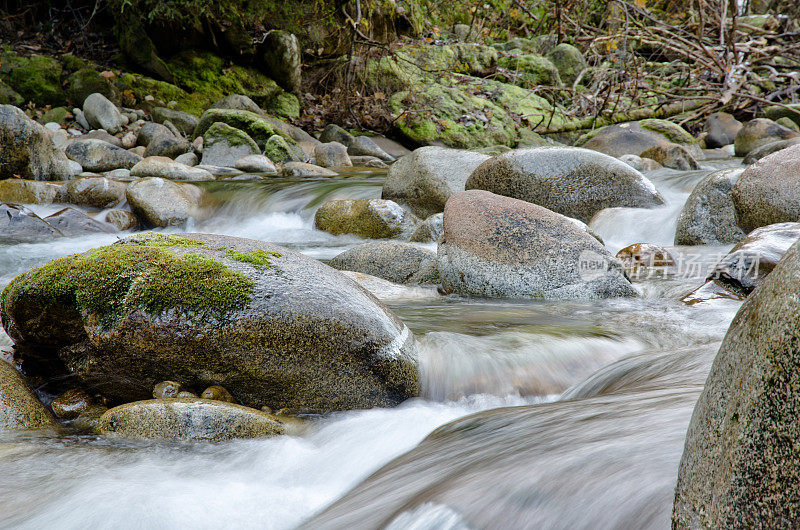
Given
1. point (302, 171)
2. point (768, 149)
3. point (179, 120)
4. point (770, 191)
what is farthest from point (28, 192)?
point (768, 149)

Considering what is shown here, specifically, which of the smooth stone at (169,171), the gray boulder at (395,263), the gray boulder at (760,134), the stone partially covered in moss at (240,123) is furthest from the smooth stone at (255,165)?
the gray boulder at (760,134)

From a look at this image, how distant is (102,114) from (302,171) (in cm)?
475

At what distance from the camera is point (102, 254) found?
281 cm

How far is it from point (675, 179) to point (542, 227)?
474 cm

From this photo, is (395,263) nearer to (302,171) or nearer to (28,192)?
(28,192)

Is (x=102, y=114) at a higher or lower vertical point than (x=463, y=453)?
higher

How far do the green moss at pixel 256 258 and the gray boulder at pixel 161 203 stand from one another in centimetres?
575

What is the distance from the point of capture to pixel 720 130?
1410cm

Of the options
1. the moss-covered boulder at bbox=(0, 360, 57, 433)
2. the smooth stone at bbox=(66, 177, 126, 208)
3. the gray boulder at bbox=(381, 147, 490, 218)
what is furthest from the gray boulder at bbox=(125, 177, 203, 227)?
the moss-covered boulder at bbox=(0, 360, 57, 433)

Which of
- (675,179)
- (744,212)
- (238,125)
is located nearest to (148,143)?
(238,125)

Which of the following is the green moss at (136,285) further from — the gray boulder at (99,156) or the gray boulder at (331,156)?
the gray boulder at (331,156)

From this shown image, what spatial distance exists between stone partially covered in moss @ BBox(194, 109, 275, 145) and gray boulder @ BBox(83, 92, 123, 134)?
1.71 meters

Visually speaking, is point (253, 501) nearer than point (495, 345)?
Yes

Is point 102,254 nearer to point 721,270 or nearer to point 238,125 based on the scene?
point 721,270
